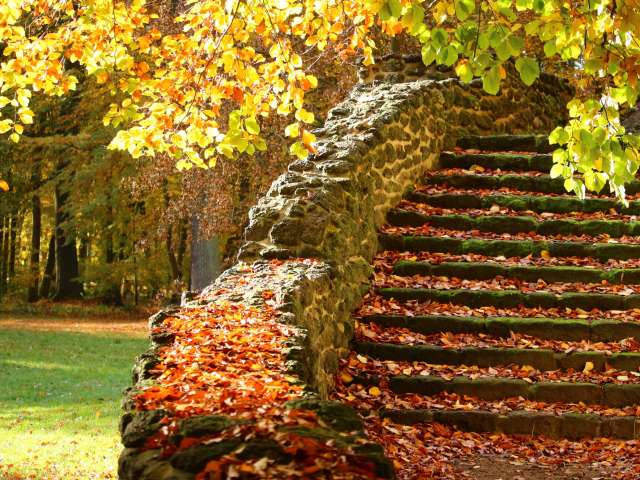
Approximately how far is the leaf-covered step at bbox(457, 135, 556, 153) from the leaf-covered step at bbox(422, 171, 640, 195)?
3.66ft

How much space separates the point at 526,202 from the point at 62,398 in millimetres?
6373

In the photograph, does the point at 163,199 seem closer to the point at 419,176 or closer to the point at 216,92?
the point at 419,176

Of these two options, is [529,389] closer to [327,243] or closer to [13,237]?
[327,243]

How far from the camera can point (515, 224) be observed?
9383 millimetres

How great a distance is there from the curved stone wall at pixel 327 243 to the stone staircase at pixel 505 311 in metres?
0.34

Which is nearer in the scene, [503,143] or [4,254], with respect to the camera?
[503,143]

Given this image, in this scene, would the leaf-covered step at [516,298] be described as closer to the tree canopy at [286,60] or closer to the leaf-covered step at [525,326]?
the leaf-covered step at [525,326]

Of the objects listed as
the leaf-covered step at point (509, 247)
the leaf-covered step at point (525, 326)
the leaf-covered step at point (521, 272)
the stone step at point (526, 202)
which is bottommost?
the leaf-covered step at point (525, 326)

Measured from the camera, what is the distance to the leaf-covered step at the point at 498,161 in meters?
10.8

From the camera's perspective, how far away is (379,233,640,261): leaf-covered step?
28.8 feet

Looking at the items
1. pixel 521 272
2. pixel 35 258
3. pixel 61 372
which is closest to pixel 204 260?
pixel 61 372

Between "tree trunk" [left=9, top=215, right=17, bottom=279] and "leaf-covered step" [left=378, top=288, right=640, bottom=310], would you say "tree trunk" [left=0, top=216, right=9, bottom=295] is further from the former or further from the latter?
"leaf-covered step" [left=378, top=288, right=640, bottom=310]

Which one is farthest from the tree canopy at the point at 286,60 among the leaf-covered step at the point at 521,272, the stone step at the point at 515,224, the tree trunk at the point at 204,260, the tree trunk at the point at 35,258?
the tree trunk at the point at 35,258

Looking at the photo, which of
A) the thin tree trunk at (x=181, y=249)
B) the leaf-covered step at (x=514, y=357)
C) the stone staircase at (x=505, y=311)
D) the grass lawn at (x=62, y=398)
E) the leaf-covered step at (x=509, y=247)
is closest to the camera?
the stone staircase at (x=505, y=311)
